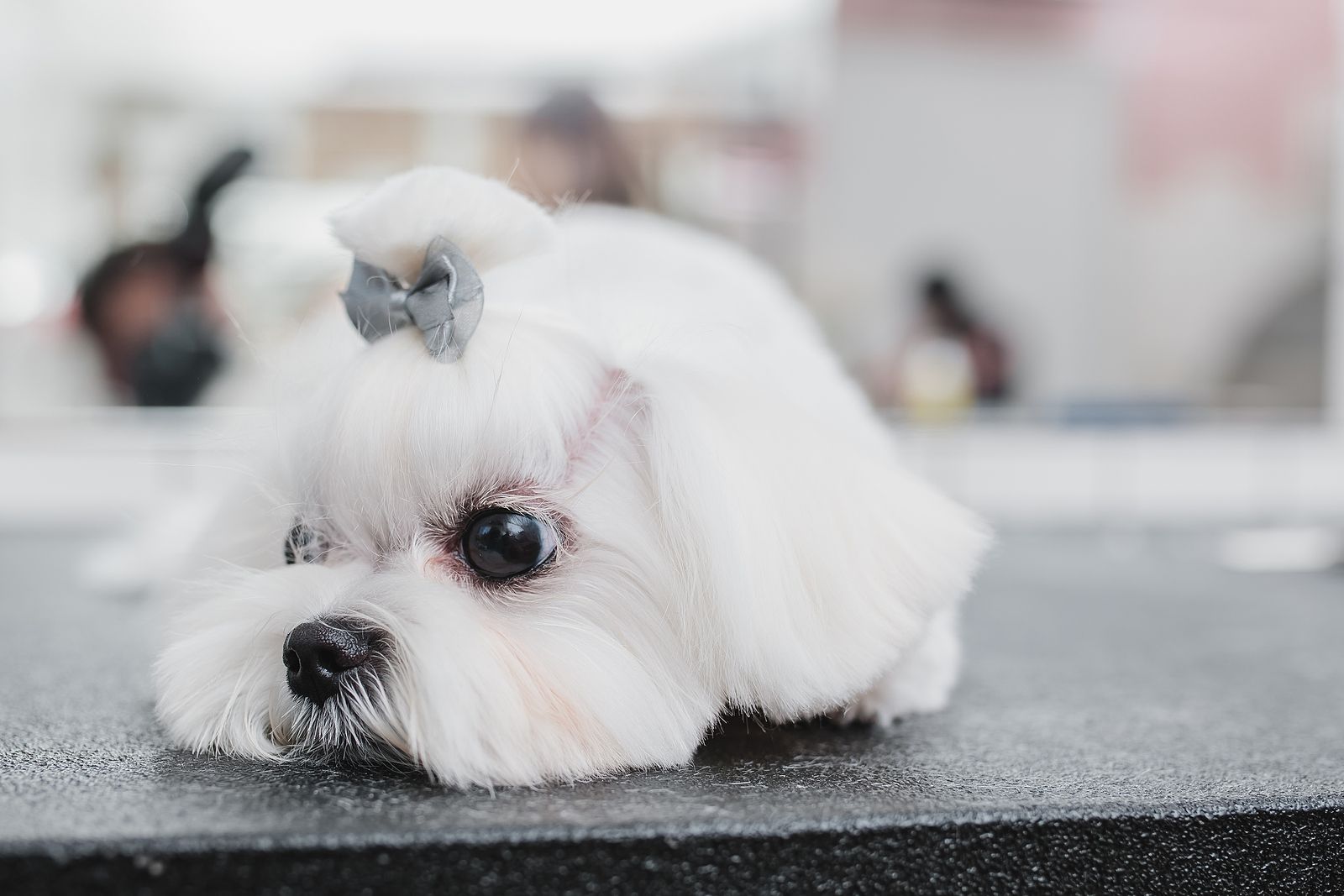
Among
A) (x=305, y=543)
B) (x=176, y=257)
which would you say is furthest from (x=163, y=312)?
(x=305, y=543)

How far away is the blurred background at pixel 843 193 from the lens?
325 centimetres

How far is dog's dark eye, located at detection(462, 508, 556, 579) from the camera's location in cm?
81

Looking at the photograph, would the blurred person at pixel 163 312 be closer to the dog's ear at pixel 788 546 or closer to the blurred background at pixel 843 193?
the blurred background at pixel 843 193

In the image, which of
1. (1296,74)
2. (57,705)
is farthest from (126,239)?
(1296,74)

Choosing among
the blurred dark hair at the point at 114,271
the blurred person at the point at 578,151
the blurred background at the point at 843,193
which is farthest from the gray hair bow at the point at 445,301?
the blurred dark hair at the point at 114,271

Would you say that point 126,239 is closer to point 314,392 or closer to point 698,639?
point 314,392

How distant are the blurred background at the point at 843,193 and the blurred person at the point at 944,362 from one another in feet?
0.03

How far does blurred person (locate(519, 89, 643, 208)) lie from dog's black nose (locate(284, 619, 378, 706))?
1958mm

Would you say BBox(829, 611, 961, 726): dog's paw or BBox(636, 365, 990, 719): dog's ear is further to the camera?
BBox(829, 611, 961, 726): dog's paw

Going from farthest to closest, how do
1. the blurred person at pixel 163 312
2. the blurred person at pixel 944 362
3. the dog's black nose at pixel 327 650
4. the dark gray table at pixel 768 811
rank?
the blurred person at pixel 944 362
the blurred person at pixel 163 312
the dog's black nose at pixel 327 650
the dark gray table at pixel 768 811

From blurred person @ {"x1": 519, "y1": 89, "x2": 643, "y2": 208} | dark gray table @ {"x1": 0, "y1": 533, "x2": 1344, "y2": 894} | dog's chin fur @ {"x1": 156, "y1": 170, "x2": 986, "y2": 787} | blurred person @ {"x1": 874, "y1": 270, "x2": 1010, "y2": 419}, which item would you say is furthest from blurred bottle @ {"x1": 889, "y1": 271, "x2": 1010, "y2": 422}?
dog's chin fur @ {"x1": 156, "y1": 170, "x2": 986, "y2": 787}

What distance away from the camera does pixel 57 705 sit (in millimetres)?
972

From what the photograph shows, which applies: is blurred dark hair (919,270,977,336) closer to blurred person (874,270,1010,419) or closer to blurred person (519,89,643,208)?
blurred person (874,270,1010,419)

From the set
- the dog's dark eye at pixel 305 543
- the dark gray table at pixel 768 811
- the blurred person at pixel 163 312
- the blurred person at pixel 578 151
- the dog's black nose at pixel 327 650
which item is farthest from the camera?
the blurred person at pixel 163 312
